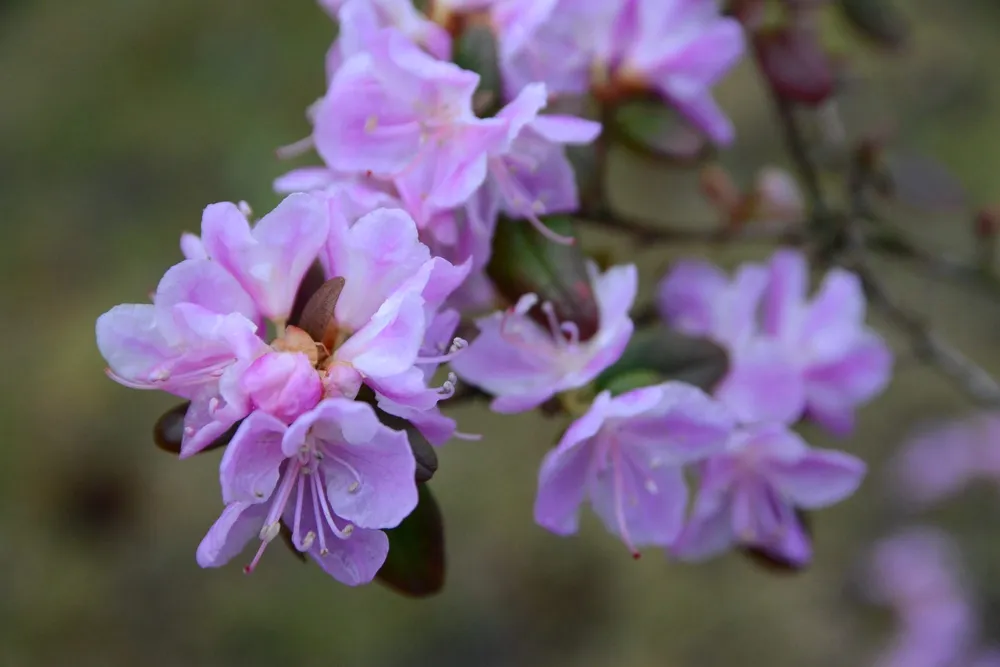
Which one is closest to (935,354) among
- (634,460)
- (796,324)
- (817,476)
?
(796,324)

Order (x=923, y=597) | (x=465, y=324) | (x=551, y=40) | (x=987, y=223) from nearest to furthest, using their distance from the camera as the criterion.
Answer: (x=465, y=324) < (x=551, y=40) < (x=987, y=223) < (x=923, y=597)

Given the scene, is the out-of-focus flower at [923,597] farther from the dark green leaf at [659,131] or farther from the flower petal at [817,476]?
the dark green leaf at [659,131]

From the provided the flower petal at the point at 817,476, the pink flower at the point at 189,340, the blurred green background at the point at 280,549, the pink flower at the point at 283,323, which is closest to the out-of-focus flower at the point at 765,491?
the flower petal at the point at 817,476

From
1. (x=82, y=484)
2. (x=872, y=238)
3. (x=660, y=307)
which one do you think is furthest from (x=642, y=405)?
(x=82, y=484)

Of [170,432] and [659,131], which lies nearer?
[170,432]

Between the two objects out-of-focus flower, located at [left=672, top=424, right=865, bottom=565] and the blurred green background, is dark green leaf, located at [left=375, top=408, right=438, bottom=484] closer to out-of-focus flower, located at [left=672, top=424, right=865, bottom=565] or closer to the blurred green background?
out-of-focus flower, located at [left=672, top=424, right=865, bottom=565]

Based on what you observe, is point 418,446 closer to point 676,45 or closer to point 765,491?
point 765,491

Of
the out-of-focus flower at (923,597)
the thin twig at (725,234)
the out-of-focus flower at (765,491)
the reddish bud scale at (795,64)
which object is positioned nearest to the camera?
the out-of-focus flower at (765,491)

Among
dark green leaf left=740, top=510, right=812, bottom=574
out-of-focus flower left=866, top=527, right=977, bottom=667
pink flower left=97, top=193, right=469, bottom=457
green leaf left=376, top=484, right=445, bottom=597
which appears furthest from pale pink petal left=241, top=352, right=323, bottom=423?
out-of-focus flower left=866, top=527, right=977, bottom=667

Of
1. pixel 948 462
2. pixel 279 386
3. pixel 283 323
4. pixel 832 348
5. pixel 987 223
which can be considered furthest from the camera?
pixel 948 462
